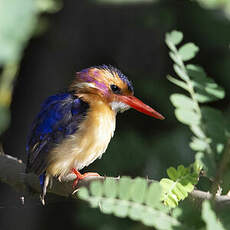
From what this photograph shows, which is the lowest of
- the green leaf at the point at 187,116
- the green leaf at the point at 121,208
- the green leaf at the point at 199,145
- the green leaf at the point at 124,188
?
the green leaf at the point at 121,208

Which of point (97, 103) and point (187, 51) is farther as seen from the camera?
point (97, 103)

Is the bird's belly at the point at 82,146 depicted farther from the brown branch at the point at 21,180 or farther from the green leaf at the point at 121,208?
the green leaf at the point at 121,208

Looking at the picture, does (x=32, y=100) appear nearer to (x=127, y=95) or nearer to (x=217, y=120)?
(x=127, y=95)

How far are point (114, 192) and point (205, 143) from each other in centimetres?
15

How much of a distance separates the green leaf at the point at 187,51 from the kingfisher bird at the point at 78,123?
126cm

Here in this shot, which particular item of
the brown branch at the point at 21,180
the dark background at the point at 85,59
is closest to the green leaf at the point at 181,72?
the brown branch at the point at 21,180

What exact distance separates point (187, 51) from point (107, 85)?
66.0 inches

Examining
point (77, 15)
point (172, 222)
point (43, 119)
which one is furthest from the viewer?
point (77, 15)

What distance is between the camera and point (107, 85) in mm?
2609

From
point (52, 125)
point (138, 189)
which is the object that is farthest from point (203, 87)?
point (52, 125)

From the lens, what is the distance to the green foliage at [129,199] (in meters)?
0.74

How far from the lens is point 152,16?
3799 mm

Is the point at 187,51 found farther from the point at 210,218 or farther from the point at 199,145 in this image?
the point at 210,218

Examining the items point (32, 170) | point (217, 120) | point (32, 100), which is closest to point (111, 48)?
point (32, 100)
